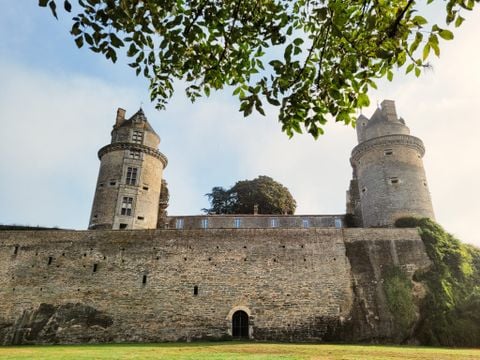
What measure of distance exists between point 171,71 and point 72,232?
65.8 ft

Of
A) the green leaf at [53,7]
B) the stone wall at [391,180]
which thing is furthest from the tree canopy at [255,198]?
the green leaf at [53,7]

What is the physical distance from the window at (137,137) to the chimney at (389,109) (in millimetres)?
19579

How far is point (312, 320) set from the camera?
18922 millimetres

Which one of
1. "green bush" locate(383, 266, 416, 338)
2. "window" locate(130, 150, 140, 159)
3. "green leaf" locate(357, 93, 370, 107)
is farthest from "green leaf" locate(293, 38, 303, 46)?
"window" locate(130, 150, 140, 159)

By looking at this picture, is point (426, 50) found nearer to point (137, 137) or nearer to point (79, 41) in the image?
point (79, 41)

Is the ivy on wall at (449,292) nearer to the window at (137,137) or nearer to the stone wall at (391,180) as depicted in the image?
the stone wall at (391,180)

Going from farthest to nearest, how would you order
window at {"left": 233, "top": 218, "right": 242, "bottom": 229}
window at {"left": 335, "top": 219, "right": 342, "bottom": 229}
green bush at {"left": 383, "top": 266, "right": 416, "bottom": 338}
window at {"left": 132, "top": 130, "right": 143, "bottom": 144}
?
1. window at {"left": 233, "top": 218, "right": 242, "bottom": 229}
2. window at {"left": 335, "top": 219, "right": 342, "bottom": 229}
3. window at {"left": 132, "top": 130, "right": 143, "bottom": 144}
4. green bush at {"left": 383, "top": 266, "right": 416, "bottom": 338}

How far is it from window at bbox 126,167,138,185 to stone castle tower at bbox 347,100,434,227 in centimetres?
1703

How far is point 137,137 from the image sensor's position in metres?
29.8

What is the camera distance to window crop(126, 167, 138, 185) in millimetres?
A: 28031

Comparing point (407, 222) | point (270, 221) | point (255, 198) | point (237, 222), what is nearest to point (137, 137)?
point (237, 222)

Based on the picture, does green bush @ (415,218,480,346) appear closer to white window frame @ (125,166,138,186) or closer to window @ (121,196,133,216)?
window @ (121,196,133,216)

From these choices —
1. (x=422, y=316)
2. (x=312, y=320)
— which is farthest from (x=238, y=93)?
(x=422, y=316)

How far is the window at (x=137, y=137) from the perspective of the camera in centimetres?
2960
